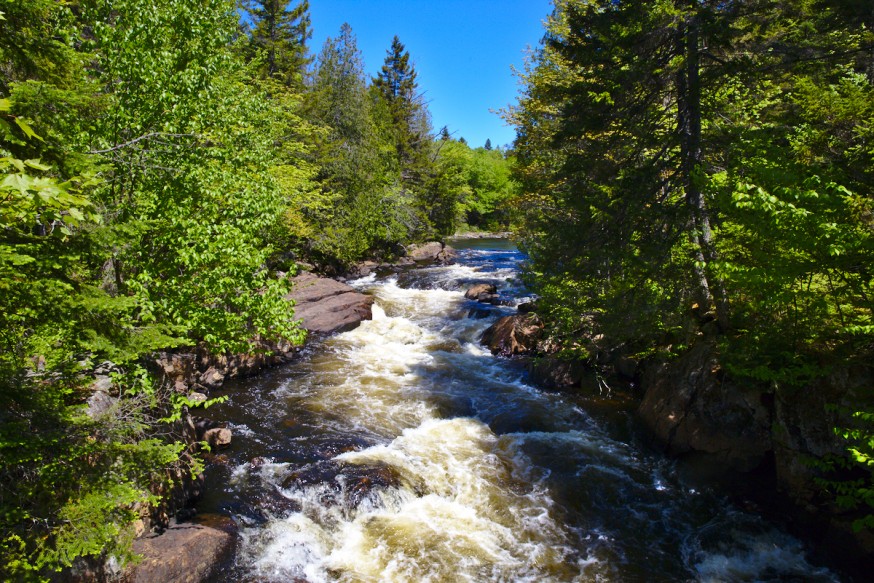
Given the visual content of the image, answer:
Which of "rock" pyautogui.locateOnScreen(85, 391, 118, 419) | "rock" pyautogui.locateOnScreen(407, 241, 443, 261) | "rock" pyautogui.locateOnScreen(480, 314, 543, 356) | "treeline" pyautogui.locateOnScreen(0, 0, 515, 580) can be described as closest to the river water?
"rock" pyautogui.locateOnScreen(480, 314, 543, 356)

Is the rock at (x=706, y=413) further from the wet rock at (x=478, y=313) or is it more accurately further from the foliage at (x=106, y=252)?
the wet rock at (x=478, y=313)

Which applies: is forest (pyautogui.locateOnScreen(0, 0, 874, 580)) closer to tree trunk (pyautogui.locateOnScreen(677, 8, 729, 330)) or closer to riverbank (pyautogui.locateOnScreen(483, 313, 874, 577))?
tree trunk (pyautogui.locateOnScreen(677, 8, 729, 330))

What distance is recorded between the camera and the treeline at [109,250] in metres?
4.17

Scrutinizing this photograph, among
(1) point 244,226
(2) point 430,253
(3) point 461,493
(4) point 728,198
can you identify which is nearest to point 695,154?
(4) point 728,198

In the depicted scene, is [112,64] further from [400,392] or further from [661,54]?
[661,54]

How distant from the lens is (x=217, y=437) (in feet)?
32.5

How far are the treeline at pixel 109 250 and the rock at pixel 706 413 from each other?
8.48 metres

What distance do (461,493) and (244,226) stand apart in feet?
22.3

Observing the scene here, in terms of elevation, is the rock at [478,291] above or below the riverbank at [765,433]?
above

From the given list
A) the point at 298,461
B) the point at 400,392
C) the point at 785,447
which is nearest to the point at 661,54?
the point at 785,447

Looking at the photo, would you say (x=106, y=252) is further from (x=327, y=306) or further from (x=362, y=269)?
(x=362, y=269)

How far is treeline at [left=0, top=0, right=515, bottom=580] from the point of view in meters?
4.17

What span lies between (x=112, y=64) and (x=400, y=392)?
998 centimetres

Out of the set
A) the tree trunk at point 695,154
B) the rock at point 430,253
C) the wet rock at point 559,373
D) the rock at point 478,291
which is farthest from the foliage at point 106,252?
the rock at point 430,253
